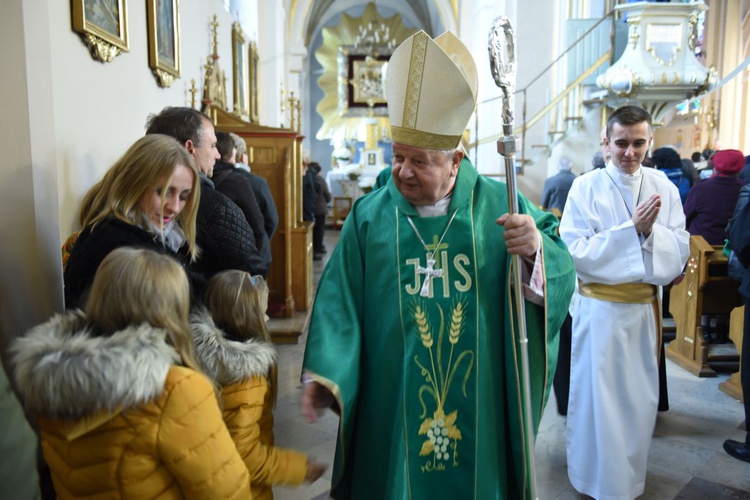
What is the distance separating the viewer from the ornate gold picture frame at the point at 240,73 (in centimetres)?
834

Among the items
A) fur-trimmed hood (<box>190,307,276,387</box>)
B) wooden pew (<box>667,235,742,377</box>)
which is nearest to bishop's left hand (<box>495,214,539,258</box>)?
fur-trimmed hood (<box>190,307,276,387</box>)

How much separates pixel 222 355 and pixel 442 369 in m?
0.67

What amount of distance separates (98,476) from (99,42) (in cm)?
260

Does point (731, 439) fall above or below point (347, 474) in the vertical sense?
below

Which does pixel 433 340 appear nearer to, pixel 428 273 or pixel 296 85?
pixel 428 273

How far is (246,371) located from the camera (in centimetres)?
196

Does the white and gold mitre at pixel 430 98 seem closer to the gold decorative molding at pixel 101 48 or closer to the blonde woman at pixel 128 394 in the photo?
the blonde woman at pixel 128 394

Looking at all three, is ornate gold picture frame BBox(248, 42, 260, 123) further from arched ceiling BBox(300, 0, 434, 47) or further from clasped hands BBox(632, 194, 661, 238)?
arched ceiling BBox(300, 0, 434, 47)

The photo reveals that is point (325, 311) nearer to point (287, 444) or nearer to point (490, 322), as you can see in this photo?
point (490, 322)

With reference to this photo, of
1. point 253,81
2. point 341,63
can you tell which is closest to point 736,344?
point 253,81

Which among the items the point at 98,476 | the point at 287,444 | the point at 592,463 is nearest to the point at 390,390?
the point at 98,476

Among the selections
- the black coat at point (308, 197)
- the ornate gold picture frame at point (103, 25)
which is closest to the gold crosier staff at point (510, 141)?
the ornate gold picture frame at point (103, 25)

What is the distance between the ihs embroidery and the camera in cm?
189

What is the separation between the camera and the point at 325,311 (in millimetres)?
1929
